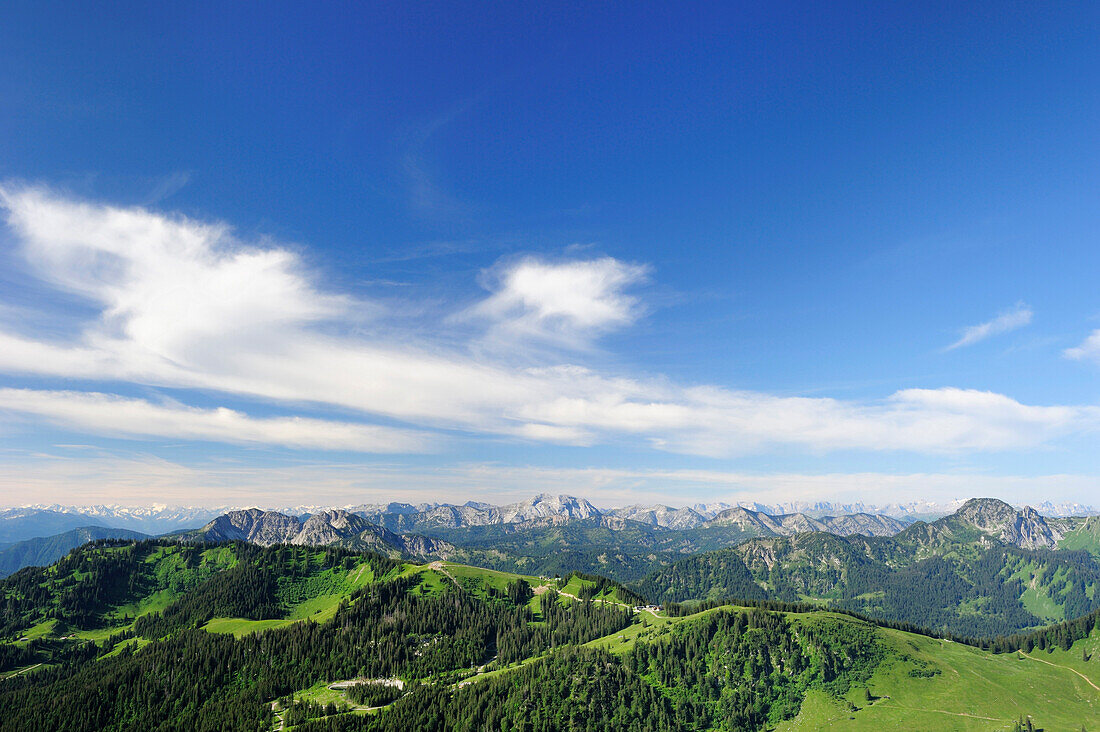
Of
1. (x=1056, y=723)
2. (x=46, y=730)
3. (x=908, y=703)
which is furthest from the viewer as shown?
(x=46, y=730)

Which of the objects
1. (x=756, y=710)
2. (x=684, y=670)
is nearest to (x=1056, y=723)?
(x=756, y=710)

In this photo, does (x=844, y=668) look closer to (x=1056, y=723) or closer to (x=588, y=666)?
(x=1056, y=723)

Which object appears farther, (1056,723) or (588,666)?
(588,666)

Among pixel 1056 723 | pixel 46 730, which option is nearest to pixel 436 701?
pixel 46 730

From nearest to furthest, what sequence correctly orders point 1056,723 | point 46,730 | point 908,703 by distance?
point 1056,723, point 908,703, point 46,730

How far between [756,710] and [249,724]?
17672cm

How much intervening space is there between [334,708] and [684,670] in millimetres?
128107

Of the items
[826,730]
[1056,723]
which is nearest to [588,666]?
[826,730]

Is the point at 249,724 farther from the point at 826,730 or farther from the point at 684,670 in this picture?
the point at 826,730

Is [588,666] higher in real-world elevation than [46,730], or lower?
higher

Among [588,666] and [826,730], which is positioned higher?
[588,666]

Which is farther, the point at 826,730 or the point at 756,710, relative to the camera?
the point at 756,710

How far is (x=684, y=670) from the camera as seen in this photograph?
7869 inches

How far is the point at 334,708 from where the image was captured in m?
188
